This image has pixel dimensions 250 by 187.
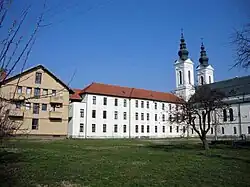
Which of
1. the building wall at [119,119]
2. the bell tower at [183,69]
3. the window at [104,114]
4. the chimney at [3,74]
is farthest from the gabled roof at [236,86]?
the chimney at [3,74]

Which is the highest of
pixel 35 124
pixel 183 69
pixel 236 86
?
pixel 183 69

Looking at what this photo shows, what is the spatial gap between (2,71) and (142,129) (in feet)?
240

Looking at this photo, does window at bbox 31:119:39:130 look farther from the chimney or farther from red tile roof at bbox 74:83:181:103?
the chimney

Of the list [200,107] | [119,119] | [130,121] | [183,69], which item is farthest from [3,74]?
[183,69]

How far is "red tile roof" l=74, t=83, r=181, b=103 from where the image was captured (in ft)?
222

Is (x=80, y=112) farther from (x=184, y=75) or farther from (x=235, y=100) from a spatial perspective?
(x=184, y=75)

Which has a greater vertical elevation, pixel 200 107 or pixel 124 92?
pixel 124 92

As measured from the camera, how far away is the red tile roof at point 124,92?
67.8 meters

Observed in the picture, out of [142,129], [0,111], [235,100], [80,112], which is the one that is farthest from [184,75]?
[0,111]

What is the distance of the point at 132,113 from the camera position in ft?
244

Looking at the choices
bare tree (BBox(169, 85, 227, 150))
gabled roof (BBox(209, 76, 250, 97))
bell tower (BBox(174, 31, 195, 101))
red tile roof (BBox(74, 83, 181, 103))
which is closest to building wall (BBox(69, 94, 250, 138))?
red tile roof (BBox(74, 83, 181, 103))

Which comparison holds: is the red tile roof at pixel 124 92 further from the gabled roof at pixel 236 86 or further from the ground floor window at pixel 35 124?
the gabled roof at pixel 236 86

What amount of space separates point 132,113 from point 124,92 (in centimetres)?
611

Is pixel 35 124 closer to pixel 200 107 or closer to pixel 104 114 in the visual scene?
pixel 104 114
